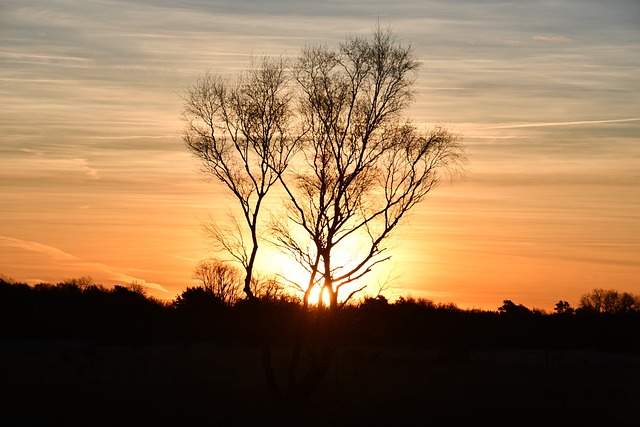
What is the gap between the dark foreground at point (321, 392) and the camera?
32.5m

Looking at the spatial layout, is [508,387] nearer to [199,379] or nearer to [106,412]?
[199,379]

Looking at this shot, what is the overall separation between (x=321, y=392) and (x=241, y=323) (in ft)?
98.8

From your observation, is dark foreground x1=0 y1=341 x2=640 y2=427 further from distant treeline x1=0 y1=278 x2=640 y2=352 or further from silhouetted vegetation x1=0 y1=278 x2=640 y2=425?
distant treeline x1=0 y1=278 x2=640 y2=352

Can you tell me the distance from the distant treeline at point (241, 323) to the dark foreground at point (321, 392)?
1350cm

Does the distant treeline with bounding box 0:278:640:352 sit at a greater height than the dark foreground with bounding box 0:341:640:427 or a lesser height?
greater

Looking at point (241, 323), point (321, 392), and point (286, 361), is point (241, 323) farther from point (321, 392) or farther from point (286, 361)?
point (321, 392)

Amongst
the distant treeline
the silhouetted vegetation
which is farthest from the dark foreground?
the distant treeline

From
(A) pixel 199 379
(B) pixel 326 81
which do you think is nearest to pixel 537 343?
(A) pixel 199 379

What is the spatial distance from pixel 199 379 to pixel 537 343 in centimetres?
4335

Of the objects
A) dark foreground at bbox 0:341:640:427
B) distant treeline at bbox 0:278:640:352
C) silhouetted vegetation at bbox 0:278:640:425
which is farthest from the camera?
distant treeline at bbox 0:278:640:352

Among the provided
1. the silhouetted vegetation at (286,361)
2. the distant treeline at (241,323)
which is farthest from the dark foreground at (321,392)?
the distant treeline at (241,323)

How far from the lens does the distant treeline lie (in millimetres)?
69125

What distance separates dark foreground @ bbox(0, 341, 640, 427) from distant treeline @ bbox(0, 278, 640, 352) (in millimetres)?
13501

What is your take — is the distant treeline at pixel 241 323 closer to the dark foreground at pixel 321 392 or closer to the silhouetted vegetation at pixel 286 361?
the silhouetted vegetation at pixel 286 361
